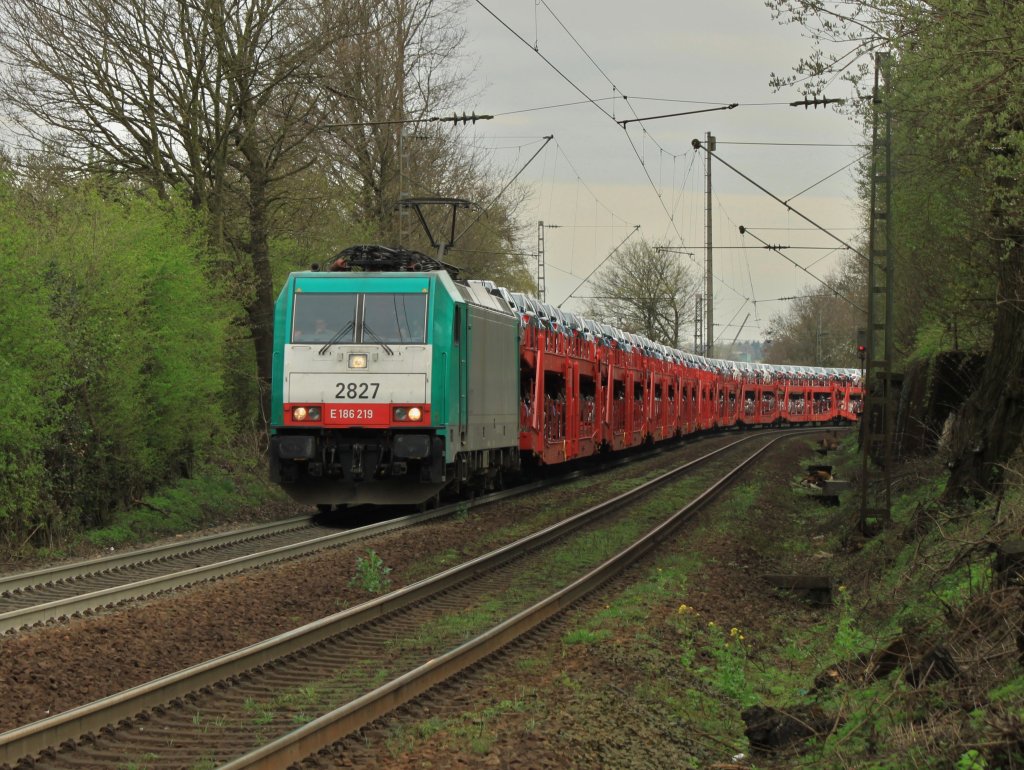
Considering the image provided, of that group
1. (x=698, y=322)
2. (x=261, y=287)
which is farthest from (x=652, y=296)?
(x=261, y=287)

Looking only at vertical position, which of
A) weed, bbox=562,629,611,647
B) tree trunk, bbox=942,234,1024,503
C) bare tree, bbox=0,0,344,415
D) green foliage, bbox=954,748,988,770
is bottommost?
weed, bbox=562,629,611,647

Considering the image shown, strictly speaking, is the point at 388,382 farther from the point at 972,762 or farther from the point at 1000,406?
the point at 972,762

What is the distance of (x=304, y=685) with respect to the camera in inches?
318

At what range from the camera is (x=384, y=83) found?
114 feet

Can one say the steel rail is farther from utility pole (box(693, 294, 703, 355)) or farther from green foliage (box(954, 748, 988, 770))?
utility pole (box(693, 294, 703, 355))

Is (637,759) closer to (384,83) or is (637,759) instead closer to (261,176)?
(261,176)

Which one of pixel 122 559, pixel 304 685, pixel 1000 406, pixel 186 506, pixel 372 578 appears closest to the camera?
pixel 304 685

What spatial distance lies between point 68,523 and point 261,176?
10.7 m

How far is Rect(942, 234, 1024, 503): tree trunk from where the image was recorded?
12148 mm

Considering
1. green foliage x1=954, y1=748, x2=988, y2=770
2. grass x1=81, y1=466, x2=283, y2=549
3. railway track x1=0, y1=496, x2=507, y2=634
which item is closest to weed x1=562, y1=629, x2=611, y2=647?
railway track x1=0, y1=496, x2=507, y2=634

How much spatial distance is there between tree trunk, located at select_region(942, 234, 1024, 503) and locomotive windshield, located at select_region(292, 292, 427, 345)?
24.1ft

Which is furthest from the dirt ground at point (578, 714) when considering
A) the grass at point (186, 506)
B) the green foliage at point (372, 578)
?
the grass at point (186, 506)

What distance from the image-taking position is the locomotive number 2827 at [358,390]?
17.3 m

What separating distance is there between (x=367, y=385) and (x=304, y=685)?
9476mm
